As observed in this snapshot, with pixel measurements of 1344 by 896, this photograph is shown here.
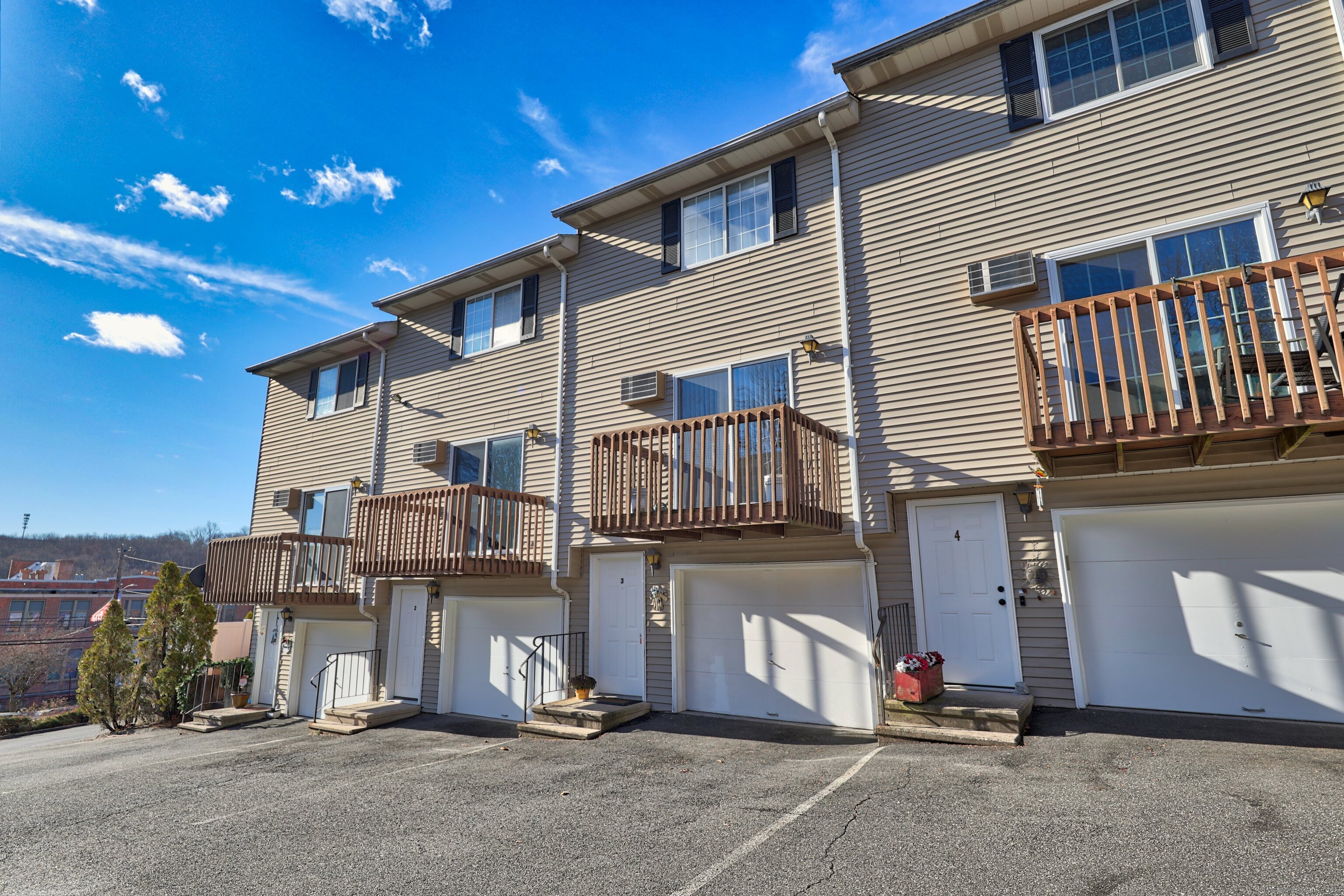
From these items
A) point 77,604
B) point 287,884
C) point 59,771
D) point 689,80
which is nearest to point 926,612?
point 287,884

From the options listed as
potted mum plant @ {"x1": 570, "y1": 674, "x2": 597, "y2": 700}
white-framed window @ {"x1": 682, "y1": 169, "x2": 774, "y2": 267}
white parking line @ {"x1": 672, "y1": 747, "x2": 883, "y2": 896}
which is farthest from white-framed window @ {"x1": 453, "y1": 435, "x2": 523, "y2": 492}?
white parking line @ {"x1": 672, "y1": 747, "x2": 883, "y2": 896}

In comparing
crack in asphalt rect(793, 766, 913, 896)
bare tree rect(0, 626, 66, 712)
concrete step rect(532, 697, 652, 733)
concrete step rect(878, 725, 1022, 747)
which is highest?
concrete step rect(878, 725, 1022, 747)

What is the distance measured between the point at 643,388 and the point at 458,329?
4.94 metres

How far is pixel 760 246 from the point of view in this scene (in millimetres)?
8570

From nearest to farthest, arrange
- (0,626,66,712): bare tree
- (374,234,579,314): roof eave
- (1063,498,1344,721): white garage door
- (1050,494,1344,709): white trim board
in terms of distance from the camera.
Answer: (1063,498,1344,721): white garage door
(1050,494,1344,709): white trim board
(374,234,579,314): roof eave
(0,626,66,712): bare tree

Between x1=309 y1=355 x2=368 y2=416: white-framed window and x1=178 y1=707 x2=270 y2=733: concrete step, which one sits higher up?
x1=309 y1=355 x2=368 y2=416: white-framed window

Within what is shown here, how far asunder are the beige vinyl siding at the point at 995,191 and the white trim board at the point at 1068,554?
0.63m

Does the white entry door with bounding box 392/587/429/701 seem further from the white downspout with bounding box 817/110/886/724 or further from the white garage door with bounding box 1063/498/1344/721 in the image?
the white garage door with bounding box 1063/498/1344/721

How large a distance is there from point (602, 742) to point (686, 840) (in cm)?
323

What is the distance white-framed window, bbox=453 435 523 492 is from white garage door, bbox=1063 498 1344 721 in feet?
25.8

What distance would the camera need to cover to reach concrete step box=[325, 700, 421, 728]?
9.70 metres

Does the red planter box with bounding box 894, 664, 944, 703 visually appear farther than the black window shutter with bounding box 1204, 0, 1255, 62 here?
No

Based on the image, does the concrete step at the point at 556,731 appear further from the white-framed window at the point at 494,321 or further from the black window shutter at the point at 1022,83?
the black window shutter at the point at 1022,83

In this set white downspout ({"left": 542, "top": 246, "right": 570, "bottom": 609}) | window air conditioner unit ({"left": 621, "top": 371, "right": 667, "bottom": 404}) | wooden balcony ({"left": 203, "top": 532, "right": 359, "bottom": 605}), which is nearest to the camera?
window air conditioner unit ({"left": 621, "top": 371, "right": 667, "bottom": 404})
